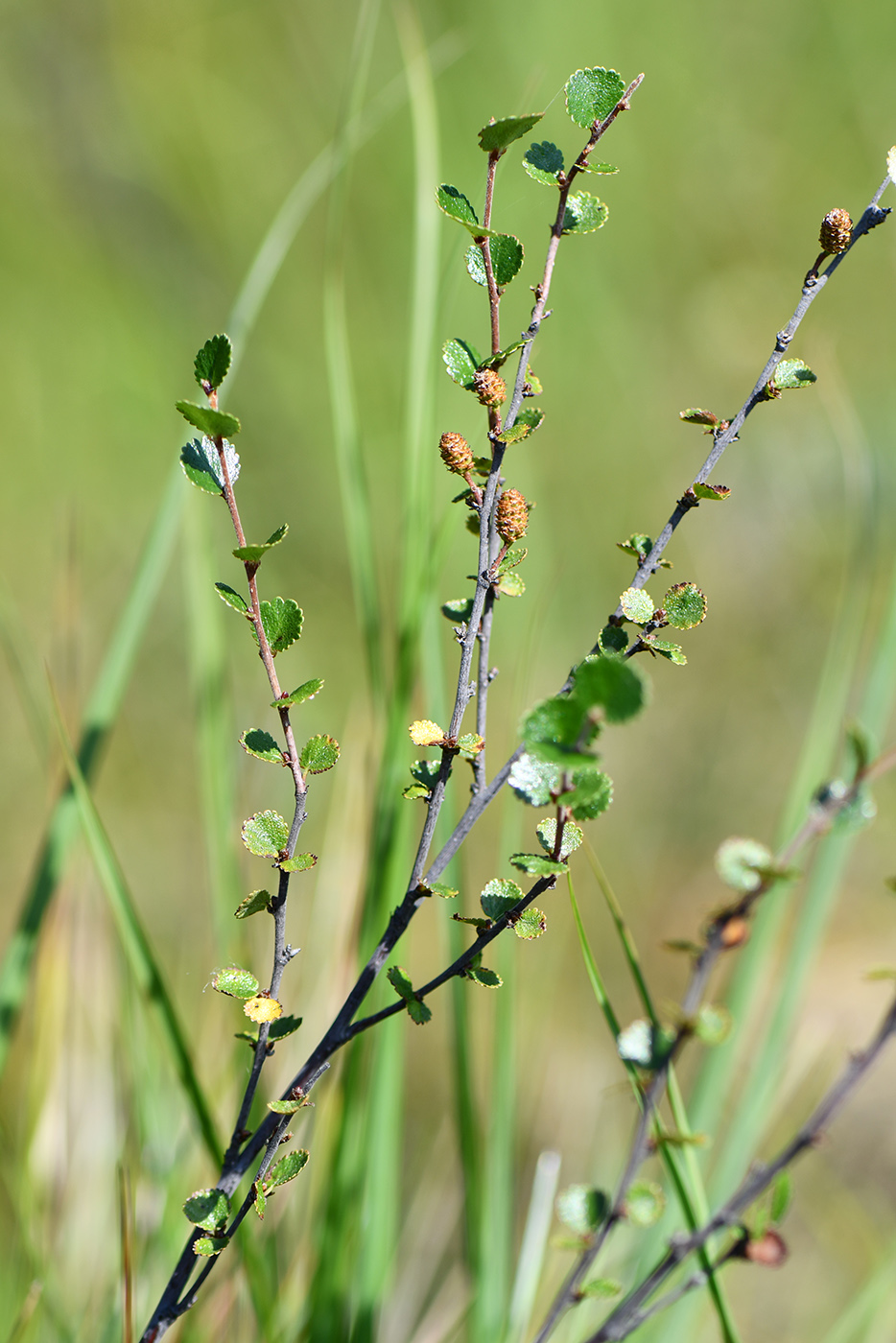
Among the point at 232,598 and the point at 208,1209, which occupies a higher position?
the point at 232,598

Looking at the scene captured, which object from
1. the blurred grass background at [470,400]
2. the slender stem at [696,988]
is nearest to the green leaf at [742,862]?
the slender stem at [696,988]

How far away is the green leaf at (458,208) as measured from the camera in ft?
0.69

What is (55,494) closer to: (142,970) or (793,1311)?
(142,970)

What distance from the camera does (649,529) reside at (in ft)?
4.50

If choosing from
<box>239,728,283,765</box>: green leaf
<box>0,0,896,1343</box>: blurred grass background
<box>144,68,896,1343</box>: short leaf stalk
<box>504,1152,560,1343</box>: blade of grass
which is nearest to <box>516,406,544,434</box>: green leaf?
<box>144,68,896,1343</box>: short leaf stalk

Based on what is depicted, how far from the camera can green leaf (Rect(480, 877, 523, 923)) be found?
229 millimetres

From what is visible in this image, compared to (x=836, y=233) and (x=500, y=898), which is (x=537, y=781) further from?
(x=836, y=233)

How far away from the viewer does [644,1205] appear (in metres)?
0.30

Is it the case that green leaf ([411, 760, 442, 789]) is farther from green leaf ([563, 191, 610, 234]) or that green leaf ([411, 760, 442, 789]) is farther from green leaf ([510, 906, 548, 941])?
green leaf ([563, 191, 610, 234])

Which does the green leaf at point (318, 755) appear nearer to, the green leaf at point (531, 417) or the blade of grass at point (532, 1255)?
the green leaf at point (531, 417)

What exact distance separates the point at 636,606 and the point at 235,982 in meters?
0.14

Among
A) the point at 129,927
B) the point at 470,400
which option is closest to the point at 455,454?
the point at 129,927

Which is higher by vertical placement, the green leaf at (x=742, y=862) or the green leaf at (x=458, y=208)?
the green leaf at (x=458, y=208)

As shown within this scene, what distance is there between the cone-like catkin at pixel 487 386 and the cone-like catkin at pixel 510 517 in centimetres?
2
